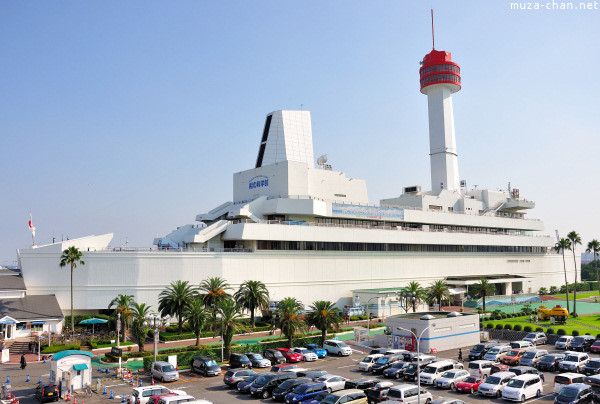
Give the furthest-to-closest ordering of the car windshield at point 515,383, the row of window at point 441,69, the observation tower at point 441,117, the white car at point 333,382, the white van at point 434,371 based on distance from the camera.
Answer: the row of window at point 441,69 → the observation tower at point 441,117 → the white van at point 434,371 → the white car at point 333,382 → the car windshield at point 515,383

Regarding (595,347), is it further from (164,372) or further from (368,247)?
(164,372)

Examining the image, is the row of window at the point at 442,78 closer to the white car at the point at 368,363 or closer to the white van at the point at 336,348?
the white van at the point at 336,348

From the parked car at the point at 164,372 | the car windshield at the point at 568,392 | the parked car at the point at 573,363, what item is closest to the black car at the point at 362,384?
the car windshield at the point at 568,392

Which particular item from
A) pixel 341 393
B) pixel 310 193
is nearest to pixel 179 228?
pixel 310 193

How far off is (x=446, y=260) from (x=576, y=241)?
23758 millimetres

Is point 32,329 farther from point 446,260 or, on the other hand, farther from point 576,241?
point 576,241

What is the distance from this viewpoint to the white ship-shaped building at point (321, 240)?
62.9m

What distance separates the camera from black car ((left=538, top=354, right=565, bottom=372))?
42.7 meters

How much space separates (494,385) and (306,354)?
777 inches

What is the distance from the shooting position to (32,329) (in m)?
55.3

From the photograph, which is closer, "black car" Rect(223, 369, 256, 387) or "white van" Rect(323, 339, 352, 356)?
"black car" Rect(223, 369, 256, 387)

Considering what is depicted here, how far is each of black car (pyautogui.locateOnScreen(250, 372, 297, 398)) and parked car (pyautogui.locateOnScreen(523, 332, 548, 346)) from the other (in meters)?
32.3

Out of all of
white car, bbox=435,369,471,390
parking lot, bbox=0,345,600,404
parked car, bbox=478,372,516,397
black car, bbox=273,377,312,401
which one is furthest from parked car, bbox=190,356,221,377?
parked car, bbox=478,372,516,397

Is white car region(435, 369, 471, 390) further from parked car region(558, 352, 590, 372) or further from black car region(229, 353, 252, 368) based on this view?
black car region(229, 353, 252, 368)
